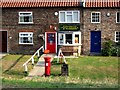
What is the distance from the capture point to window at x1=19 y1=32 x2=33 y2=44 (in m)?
36.6

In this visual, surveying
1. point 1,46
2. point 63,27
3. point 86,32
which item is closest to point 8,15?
point 1,46

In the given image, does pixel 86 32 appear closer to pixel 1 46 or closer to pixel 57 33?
pixel 57 33

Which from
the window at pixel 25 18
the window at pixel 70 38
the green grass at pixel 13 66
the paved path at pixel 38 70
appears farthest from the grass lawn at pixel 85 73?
the window at pixel 25 18

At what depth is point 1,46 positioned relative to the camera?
123 ft

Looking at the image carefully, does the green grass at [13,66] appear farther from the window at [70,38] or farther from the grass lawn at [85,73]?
the window at [70,38]

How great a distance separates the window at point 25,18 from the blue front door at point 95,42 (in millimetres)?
6085

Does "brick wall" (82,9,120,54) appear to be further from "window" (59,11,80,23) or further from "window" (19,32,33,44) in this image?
"window" (19,32,33,44)

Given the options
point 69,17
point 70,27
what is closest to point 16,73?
point 70,27

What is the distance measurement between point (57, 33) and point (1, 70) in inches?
365

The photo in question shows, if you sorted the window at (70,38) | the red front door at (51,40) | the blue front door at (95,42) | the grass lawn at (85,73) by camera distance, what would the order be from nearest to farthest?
1. the grass lawn at (85,73)
2. the window at (70,38)
3. the blue front door at (95,42)
4. the red front door at (51,40)

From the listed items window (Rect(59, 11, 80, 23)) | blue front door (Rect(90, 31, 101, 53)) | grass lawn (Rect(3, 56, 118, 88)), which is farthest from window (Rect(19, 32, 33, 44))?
blue front door (Rect(90, 31, 101, 53))

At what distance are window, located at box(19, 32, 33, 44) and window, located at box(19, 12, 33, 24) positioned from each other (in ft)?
3.70

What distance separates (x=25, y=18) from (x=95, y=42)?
7.10 m

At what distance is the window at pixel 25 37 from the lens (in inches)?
1442
